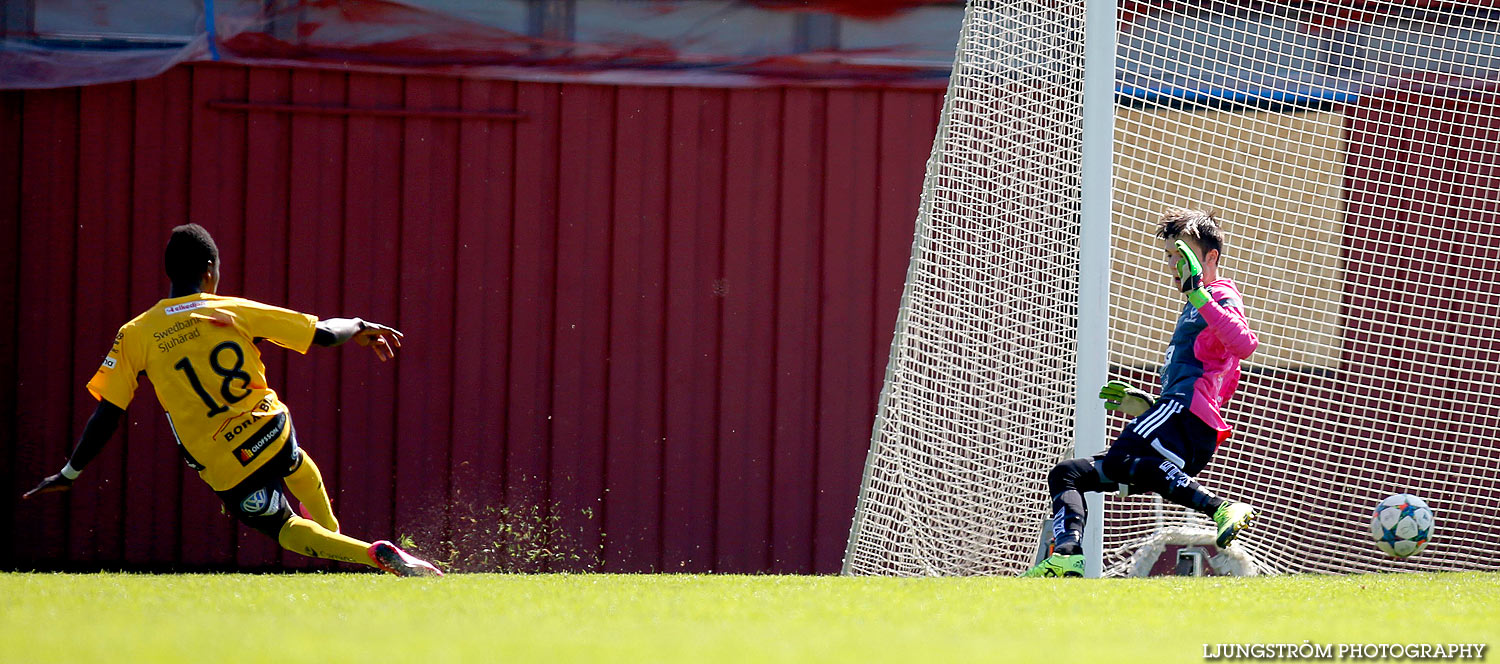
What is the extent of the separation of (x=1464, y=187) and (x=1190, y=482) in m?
3.52

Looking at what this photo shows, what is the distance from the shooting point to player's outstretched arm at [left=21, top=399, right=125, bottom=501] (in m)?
4.92

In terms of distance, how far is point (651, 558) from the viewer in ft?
25.2

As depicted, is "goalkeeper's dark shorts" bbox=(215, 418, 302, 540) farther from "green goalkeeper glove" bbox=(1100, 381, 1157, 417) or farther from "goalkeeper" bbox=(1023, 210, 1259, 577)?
"green goalkeeper glove" bbox=(1100, 381, 1157, 417)

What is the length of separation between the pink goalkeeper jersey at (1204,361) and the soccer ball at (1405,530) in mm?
983

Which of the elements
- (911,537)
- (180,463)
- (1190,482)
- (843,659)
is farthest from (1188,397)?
(180,463)

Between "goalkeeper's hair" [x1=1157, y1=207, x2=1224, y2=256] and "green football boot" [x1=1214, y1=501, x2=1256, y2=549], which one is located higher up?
"goalkeeper's hair" [x1=1157, y1=207, x2=1224, y2=256]

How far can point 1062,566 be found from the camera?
17.1ft

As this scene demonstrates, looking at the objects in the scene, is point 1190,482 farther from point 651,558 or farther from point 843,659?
point 651,558

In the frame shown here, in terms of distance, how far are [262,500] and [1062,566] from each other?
2.76 m

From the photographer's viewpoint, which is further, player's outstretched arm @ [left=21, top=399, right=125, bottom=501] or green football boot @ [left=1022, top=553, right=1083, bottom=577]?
green football boot @ [left=1022, top=553, right=1083, bottom=577]

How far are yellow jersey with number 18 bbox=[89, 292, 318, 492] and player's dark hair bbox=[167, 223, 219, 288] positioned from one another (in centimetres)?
8

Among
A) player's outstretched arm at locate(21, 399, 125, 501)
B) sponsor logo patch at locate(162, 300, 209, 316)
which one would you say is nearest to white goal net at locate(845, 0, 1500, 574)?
sponsor logo patch at locate(162, 300, 209, 316)

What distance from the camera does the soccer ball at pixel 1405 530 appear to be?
5.82m

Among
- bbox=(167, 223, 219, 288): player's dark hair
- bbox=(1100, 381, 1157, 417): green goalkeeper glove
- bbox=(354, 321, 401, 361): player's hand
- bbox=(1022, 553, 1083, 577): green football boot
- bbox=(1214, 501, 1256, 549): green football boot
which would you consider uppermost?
bbox=(167, 223, 219, 288): player's dark hair
